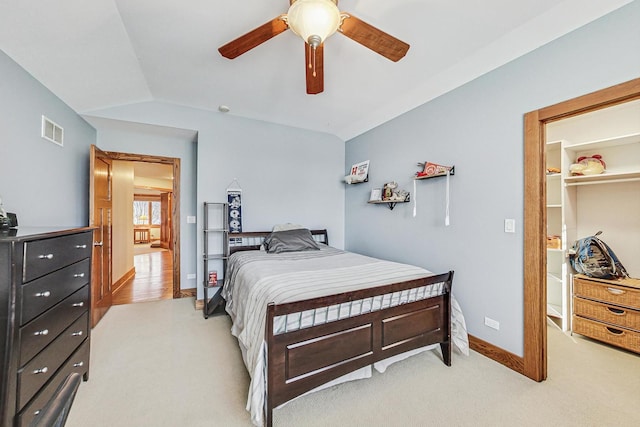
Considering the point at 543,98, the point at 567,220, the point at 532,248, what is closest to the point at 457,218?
the point at 532,248

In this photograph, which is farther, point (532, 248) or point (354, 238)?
point (354, 238)

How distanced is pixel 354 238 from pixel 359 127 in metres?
1.83

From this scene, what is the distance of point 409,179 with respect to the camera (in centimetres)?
336

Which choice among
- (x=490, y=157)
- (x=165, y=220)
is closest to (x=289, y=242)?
(x=490, y=157)

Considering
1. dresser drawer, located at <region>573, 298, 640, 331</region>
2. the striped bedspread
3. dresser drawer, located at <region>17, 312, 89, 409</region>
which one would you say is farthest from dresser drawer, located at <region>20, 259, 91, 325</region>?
dresser drawer, located at <region>573, 298, 640, 331</region>

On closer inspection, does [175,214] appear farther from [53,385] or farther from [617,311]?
[617,311]

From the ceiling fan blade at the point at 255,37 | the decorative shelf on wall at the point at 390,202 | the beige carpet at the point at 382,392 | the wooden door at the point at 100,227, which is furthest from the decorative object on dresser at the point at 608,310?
the wooden door at the point at 100,227

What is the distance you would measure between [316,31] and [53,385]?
8.63 feet

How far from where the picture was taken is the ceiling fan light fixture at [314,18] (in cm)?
147

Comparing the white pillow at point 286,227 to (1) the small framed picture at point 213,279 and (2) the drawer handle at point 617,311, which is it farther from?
(2) the drawer handle at point 617,311

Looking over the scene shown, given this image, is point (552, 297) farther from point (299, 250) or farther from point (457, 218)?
point (299, 250)

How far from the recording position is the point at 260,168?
4.11m

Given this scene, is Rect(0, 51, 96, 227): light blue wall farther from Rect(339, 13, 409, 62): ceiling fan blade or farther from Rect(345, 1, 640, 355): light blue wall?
Rect(345, 1, 640, 355): light blue wall

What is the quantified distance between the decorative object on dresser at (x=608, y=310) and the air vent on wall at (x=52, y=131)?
18.1ft
